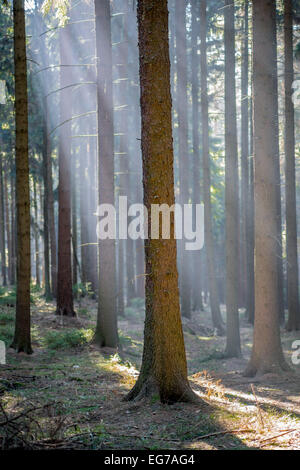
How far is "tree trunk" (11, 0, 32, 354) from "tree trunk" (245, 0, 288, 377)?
5.26 metres

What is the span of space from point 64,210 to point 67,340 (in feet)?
16.2

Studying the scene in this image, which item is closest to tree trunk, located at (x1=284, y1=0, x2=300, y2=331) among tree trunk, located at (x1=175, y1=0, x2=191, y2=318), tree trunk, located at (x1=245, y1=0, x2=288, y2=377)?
tree trunk, located at (x1=175, y1=0, x2=191, y2=318)

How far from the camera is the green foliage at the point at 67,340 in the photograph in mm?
13320

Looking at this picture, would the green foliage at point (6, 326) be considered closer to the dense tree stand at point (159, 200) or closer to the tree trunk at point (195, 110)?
the dense tree stand at point (159, 200)

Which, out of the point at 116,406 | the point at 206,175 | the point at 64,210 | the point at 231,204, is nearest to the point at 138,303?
the point at 206,175

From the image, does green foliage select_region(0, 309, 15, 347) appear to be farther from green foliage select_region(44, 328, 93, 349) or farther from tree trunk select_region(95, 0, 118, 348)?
tree trunk select_region(95, 0, 118, 348)

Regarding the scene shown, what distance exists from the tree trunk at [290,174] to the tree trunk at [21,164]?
10199 mm

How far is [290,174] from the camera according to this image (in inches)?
742

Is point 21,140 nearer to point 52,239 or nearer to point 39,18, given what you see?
point 52,239

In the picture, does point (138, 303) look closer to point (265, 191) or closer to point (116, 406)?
point (265, 191)

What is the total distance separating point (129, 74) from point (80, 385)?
20135 millimetres

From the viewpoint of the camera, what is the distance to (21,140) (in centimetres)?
Result: 1144

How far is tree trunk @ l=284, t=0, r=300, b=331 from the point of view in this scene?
18172 mm
